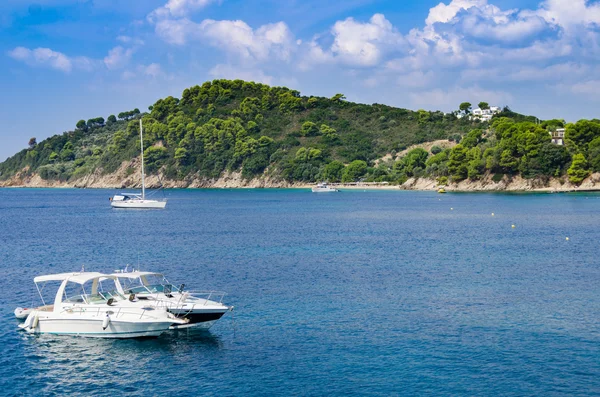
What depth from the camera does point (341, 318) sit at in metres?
35.4

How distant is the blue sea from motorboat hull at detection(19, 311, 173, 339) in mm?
501

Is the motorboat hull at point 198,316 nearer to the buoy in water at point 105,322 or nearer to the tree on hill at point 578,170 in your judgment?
the buoy in water at point 105,322

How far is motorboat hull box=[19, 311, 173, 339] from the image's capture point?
31.5 metres

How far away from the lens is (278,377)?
26531 millimetres

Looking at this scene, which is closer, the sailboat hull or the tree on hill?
the sailboat hull

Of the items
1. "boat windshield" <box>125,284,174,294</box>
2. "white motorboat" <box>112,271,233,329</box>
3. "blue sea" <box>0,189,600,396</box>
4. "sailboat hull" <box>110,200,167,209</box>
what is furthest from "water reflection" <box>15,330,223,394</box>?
"sailboat hull" <box>110,200,167,209</box>

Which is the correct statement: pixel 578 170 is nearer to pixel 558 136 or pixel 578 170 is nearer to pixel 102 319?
pixel 558 136

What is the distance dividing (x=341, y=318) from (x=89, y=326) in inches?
524

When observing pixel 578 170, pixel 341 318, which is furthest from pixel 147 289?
pixel 578 170

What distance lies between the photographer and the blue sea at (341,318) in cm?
2625

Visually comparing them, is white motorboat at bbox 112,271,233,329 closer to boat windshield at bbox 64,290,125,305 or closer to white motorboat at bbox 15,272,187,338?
boat windshield at bbox 64,290,125,305

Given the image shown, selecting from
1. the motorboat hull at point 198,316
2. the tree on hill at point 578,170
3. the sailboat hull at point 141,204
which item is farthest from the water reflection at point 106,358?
the tree on hill at point 578,170

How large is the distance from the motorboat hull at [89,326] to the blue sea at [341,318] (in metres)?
0.50

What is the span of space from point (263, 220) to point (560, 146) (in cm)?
10717
